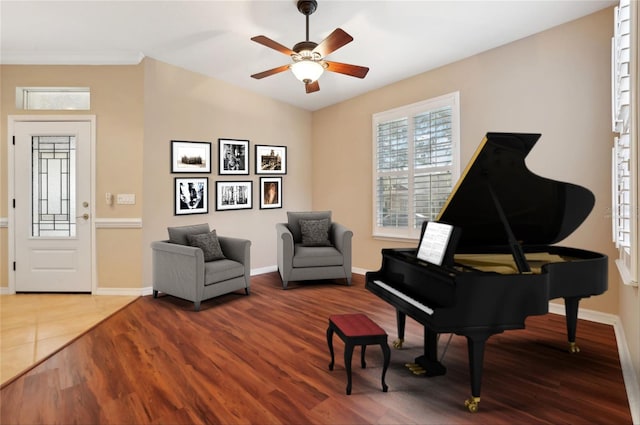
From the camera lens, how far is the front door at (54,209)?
450 cm

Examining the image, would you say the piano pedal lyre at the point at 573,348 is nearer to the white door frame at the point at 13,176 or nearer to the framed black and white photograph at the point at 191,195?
the framed black and white photograph at the point at 191,195

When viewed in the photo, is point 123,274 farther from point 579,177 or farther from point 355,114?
point 579,177

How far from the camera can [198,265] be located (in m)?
3.87

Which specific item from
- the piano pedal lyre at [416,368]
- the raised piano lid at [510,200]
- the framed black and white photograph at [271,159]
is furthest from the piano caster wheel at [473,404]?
the framed black and white photograph at [271,159]

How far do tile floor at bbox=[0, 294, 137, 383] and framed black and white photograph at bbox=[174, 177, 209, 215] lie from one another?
140cm

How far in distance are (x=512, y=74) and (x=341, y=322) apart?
3504 mm

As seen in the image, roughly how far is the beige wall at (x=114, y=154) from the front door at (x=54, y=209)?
0.16 metres

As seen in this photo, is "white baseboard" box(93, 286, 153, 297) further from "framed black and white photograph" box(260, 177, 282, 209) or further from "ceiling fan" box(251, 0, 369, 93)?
"ceiling fan" box(251, 0, 369, 93)

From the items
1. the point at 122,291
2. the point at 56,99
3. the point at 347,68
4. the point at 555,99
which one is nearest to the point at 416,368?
the point at 347,68

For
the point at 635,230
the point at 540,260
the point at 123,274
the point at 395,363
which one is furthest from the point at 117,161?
the point at 635,230

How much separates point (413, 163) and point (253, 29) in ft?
9.06

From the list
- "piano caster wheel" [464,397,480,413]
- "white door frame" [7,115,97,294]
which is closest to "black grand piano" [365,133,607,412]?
"piano caster wheel" [464,397,480,413]

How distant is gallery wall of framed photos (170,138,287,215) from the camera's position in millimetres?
4973

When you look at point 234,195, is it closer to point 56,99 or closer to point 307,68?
point 56,99
